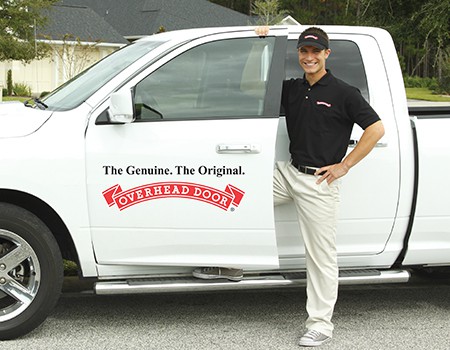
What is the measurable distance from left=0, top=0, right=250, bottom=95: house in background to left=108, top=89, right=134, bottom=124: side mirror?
31.3 meters

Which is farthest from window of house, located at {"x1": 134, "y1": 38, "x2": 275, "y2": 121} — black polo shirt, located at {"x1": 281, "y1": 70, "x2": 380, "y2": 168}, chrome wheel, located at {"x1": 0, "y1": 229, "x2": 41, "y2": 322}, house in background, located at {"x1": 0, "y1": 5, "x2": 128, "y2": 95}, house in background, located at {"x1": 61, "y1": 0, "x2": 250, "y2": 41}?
house in background, located at {"x1": 61, "y1": 0, "x2": 250, "y2": 41}

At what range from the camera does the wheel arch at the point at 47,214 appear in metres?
4.87

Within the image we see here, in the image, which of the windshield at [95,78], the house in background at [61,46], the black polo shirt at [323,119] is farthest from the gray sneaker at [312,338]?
the house in background at [61,46]

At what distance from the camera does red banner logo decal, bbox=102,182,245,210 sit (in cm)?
480

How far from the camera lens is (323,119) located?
15.9 feet

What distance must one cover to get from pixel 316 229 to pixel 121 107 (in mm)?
1399

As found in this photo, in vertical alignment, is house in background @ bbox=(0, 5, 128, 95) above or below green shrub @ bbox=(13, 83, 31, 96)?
above

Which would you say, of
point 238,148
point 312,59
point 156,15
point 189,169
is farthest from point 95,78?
point 156,15

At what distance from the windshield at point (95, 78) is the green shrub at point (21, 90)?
33.9 meters

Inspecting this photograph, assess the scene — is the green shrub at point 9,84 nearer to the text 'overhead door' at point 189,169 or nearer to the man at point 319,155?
the text 'overhead door' at point 189,169

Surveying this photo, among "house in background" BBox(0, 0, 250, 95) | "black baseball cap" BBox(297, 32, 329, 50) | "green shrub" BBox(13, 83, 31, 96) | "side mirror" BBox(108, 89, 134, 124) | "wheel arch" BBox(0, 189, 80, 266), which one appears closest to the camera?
"side mirror" BBox(108, 89, 134, 124)

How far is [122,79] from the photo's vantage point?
16.1 feet

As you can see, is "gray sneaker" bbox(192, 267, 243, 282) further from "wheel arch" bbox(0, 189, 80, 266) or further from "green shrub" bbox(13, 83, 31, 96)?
"green shrub" bbox(13, 83, 31, 96)

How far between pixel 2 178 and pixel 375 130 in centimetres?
222
